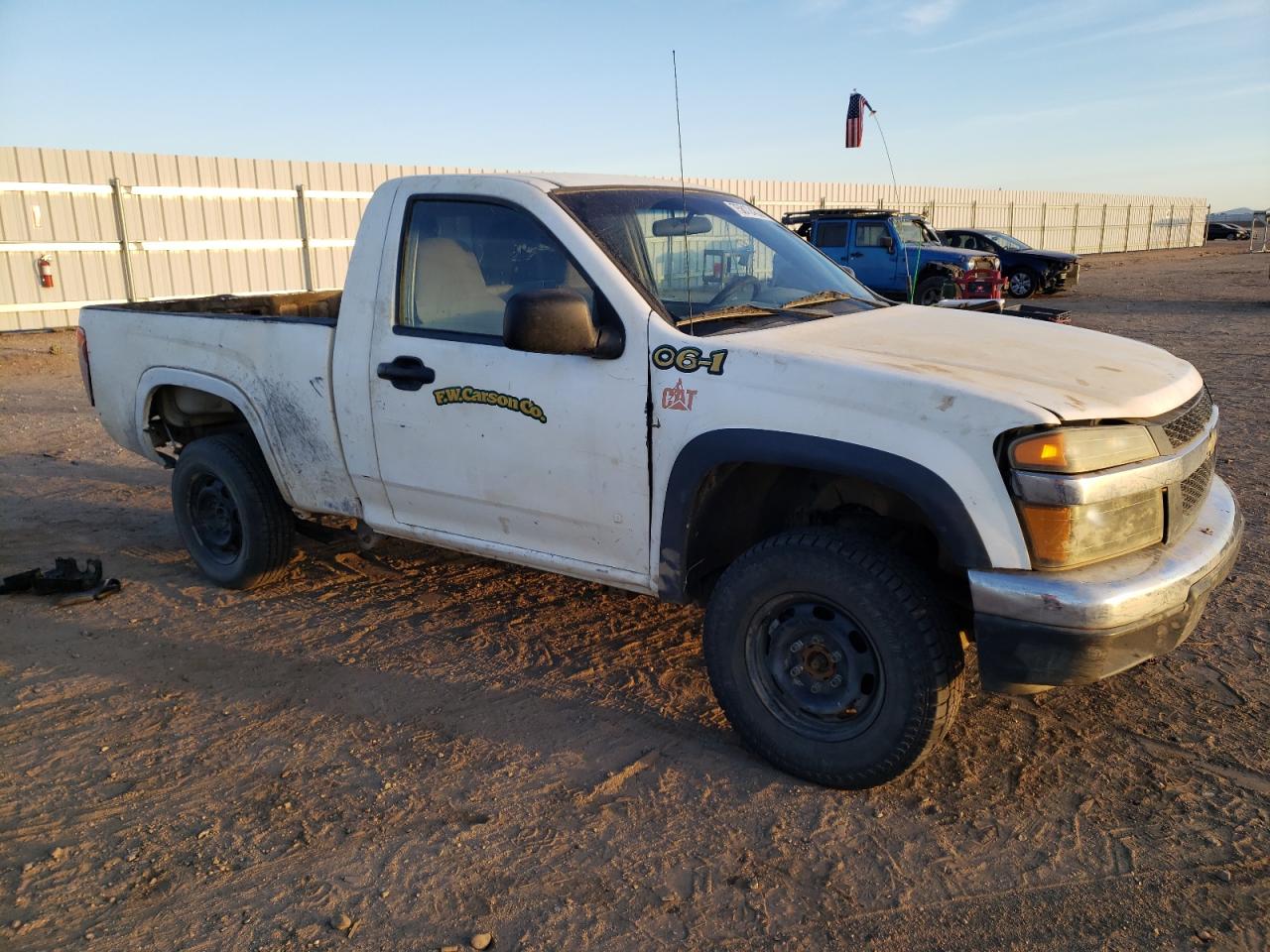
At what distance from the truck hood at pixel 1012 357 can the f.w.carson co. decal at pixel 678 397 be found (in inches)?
10.2

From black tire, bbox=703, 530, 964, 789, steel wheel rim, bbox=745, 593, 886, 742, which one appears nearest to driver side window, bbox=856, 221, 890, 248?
black tire, bbox=703, 530, 964, 789

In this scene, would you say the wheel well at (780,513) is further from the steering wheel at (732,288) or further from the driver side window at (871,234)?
the driver side window at (871,234)

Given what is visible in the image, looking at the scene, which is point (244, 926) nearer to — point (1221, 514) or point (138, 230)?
point (1221, 514)

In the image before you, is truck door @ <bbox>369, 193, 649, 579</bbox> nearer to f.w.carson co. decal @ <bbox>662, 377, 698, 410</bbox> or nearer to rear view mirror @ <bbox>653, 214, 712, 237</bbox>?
f.w.carson co. decal @ <bbox>662, 377, 698, 410</bbox>

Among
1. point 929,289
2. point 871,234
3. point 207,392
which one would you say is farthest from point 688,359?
point 929,289

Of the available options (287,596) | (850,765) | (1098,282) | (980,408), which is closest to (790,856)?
(850,765)

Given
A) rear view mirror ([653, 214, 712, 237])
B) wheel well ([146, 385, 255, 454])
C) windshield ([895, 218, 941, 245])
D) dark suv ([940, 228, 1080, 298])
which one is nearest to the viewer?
rear view mirror ([653, 214, 712, 237])

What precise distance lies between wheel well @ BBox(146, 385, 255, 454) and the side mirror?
2.42 m

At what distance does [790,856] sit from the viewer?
276 centimetres

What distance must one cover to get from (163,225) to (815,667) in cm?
1557

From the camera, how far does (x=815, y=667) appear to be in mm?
3072

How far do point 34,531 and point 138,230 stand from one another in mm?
11063

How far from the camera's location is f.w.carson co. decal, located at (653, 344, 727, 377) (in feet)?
10.2

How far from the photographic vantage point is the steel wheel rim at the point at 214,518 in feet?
16.3
